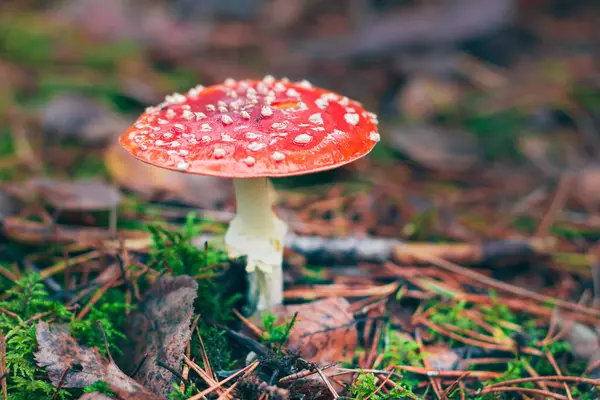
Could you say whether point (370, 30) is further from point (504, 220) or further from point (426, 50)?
point (504, 220)

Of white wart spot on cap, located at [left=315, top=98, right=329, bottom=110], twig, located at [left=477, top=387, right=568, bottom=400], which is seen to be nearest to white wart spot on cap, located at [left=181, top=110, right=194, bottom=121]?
white wart spot on cap, located at [left=315, top=98, right=329, bottom=110]

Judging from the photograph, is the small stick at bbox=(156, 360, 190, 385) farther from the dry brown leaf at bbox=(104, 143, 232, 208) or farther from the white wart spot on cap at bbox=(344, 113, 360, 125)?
the dry brown leaf at bbox=(104, 143, 232, 208)

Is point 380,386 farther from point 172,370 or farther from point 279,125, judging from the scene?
point 279,125

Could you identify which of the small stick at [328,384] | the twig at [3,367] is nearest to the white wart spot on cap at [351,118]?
the small stick at [328,384]

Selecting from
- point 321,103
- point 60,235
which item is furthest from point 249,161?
point 60,235

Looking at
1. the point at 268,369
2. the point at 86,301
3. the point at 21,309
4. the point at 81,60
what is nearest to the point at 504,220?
the point at 268,369

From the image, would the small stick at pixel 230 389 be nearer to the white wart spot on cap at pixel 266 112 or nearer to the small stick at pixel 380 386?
the small stick at pixel 380 386
